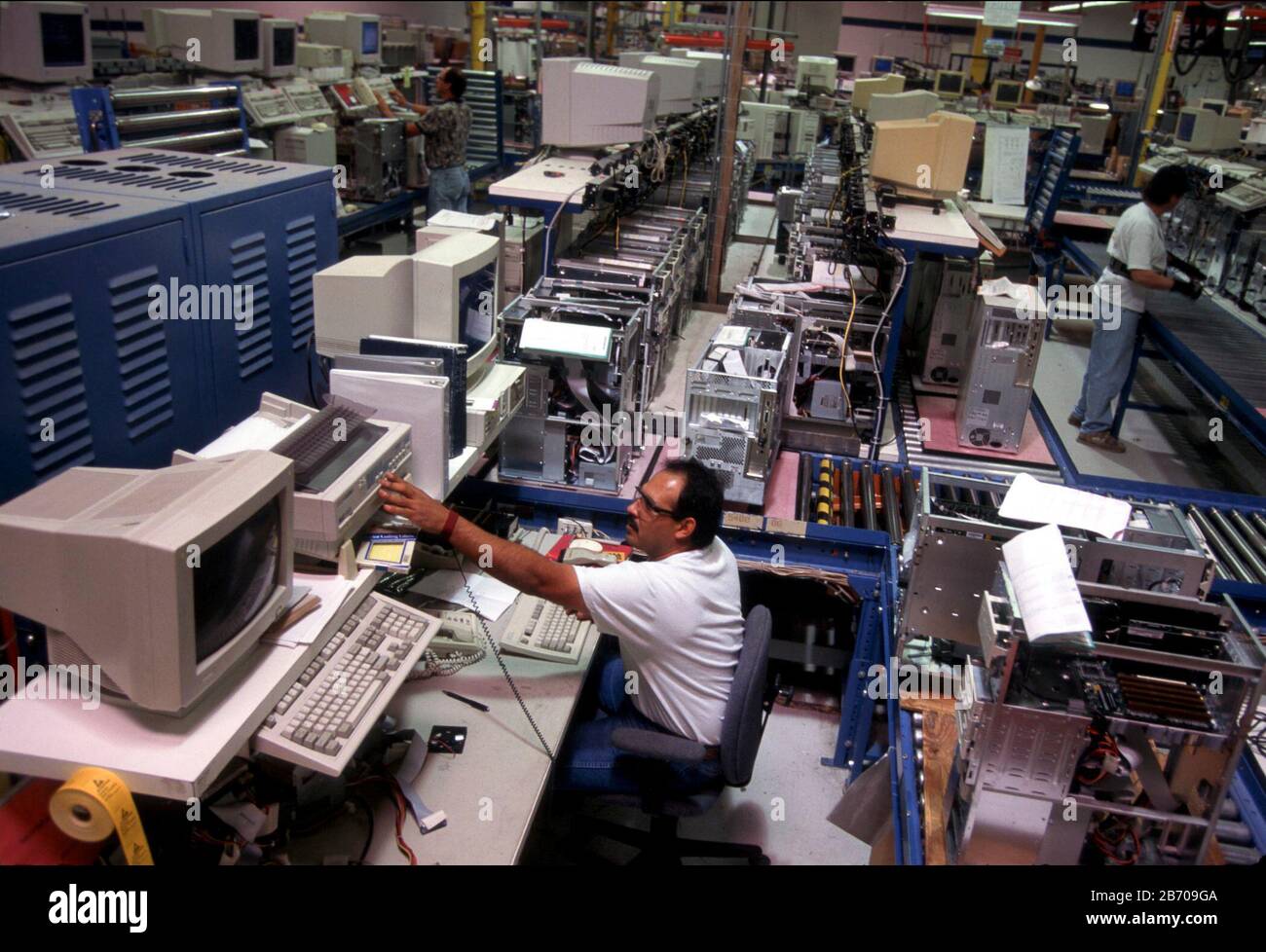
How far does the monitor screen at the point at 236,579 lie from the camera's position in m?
1.65

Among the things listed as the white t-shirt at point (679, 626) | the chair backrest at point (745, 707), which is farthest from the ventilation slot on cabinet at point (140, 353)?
the chair backrest at point (745, 707)

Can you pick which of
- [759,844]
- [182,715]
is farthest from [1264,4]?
[182,715]

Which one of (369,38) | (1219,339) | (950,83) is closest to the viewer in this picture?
(1219,339)

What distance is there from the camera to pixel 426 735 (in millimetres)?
2369

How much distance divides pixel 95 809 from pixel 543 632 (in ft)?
4.61

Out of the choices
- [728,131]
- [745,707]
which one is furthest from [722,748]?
[728,131]

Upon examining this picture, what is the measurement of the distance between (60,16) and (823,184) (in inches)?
194

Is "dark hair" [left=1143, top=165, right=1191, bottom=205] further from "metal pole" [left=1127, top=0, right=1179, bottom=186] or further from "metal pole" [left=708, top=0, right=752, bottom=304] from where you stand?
"metal pole" [left=1127, top=0, right=1179, bottom=186]

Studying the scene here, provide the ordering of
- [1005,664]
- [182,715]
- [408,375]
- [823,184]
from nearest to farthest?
[182,715] → [1005,664] → [408,375] → [823,184]

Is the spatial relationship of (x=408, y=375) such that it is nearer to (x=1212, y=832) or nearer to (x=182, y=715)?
(x=182, y=715)

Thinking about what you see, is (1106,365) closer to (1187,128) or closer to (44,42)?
(1187,128)

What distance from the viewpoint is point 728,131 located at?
576 cm

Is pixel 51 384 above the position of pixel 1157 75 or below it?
below

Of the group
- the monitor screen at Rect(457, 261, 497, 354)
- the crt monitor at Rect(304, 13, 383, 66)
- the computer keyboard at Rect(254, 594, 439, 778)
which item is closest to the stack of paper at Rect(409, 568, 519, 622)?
the computer keyboard at Rect(254, 594, 439, 778)
